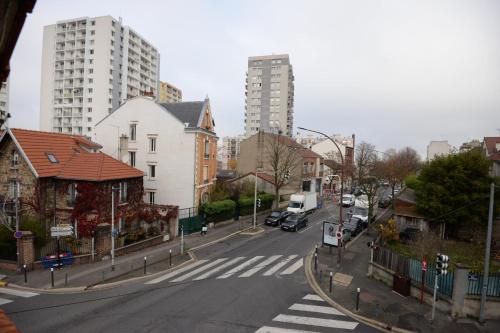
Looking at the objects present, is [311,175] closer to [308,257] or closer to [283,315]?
[308,257]

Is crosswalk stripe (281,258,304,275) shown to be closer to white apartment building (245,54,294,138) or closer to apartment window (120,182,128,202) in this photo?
apartment window (120,182,128,202)

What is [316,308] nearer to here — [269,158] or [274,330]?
[274,330]

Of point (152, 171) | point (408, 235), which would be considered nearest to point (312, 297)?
point (408, 235)

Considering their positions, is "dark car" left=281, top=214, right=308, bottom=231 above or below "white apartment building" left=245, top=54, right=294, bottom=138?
below

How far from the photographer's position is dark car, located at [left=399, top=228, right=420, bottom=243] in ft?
77.1

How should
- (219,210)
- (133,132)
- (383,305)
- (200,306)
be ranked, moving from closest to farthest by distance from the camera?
1. (200,306)
2. (383,305)
3. (219,210)
4. (133,132)

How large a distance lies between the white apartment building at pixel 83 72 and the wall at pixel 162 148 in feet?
133

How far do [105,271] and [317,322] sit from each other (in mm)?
13225

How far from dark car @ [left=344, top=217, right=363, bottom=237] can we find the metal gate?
45.0 feet

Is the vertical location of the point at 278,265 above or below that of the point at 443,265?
below

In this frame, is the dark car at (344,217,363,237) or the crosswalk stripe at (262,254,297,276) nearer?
the crosswalk stripe at (262,254,297,276)

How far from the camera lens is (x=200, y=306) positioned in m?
13.9

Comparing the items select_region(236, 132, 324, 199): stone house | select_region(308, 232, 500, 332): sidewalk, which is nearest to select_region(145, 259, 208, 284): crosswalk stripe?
select_region(308, 232, 500, 332): sidewalk

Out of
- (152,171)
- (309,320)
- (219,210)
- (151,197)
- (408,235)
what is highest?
(152,171)
